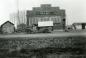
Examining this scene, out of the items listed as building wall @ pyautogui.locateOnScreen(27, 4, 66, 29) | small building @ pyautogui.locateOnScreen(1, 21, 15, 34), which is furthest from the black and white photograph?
building wall @ pyautogui.locateOnScreen(27, 4, 66, 29)

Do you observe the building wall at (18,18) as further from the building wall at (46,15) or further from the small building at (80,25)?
the small building at (80,25)

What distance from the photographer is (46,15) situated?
5848 millimetres

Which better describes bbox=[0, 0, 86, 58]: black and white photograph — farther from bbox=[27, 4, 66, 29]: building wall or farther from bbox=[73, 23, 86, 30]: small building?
bbox=[27, 4, 66, 29]: building wall

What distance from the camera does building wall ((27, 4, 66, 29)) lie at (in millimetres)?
5707

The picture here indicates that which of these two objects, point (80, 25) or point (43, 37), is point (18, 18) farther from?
point (80, 25)

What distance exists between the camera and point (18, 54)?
12.7 ft

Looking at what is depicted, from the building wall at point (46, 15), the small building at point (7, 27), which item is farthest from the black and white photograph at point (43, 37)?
the building wall at point (46, 15)

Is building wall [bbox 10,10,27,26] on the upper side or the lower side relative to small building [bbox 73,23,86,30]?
upper

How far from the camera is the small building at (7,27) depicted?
16.0ft

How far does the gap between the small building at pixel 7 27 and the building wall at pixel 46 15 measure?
0.75 meters

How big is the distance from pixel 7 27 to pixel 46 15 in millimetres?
1496

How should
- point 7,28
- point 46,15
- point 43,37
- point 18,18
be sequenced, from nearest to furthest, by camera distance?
point 43,37, point 7,28, point 18,18, point 46,15

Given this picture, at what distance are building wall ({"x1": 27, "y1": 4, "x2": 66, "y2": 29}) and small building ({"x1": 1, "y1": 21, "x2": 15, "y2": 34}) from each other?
2.47 ft

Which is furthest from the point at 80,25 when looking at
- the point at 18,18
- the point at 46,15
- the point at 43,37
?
the point at 18,18
